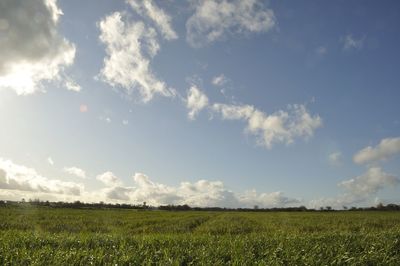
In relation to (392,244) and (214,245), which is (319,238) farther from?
(214,245)

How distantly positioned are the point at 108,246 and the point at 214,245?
3.04m

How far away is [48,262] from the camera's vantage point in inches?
275

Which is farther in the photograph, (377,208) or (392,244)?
(377,208)

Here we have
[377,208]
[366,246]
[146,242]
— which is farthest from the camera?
[377,208]

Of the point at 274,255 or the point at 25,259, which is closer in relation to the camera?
the point at 25,259

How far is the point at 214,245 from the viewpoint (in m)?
10.4

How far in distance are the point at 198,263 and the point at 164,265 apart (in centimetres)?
84

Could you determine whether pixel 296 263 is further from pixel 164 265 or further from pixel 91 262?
pixel 91 262

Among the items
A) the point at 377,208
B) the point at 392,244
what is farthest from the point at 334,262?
the point at 377,208

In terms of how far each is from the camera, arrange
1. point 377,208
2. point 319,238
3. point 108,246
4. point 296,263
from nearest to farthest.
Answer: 1. point 296,263
2. point 108,246
3. point 319,238
4. point 377,208

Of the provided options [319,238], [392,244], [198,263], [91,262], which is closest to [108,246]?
[91,262]

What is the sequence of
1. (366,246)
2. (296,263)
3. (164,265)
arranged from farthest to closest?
(366,246) → (296,263) → (164,265)

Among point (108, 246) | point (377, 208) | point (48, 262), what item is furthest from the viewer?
point (377, 208)

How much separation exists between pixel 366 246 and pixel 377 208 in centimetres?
A: 14951
